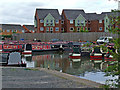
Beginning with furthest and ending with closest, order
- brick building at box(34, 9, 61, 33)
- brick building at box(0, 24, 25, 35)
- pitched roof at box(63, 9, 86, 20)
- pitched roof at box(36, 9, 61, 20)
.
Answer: brick building at box(0, 24, 25, 35), pitched roof at box(63, 9, 86, 20), pitched roof at box(36, 9, 61, 20), brick building at box(34, 9, 61, 33)

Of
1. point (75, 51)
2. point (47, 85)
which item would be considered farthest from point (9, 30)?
point (47, 85)

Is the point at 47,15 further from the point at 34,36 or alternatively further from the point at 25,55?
the point at 25,55

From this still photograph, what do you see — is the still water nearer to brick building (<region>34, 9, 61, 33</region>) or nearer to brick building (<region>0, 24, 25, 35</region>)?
brick building (<region>34, 9, 61, 33</region>)

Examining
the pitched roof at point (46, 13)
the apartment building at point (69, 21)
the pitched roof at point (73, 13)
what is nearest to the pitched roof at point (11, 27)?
the apartment building at point (69, 21)

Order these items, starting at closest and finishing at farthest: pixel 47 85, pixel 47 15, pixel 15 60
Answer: pixel 47 85, pixel 15 60, pixel 47 15

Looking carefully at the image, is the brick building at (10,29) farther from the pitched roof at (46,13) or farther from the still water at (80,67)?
the still water at (80,67)

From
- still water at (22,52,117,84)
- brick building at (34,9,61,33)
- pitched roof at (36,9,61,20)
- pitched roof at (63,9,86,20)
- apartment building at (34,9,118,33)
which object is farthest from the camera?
pitched roof at (63,9,86,20)

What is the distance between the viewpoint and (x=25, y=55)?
35656 millimetres

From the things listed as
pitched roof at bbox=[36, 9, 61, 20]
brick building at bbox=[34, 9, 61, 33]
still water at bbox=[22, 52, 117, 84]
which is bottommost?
still water at bbox=[22, 52, 117, 84]

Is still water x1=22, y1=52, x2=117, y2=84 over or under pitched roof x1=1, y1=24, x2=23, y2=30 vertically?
under

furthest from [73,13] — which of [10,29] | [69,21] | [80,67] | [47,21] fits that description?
[80,67]

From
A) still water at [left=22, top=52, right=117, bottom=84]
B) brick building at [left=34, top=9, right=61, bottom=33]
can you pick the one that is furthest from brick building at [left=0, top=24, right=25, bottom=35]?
still water at [left=22, top=52, right=117, bottom=84]

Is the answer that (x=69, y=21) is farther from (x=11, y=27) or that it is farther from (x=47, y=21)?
(x=11, y=27)

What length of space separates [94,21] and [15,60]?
61.9 metres
